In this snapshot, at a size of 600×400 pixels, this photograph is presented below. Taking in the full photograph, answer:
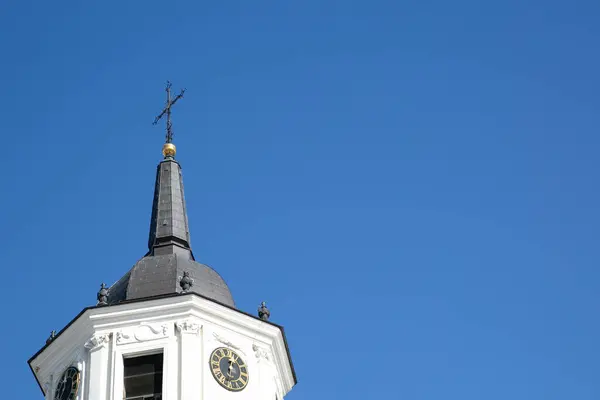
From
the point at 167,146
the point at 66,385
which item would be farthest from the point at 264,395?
the point at 167,146

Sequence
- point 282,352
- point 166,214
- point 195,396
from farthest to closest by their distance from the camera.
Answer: point 166,214
point 282,352
point 195,396

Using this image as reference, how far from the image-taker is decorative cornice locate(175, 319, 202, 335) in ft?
182

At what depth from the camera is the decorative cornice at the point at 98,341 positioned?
55.4 m

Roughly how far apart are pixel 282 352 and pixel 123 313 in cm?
611

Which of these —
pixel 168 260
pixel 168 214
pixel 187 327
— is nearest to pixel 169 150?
pixel 168 214

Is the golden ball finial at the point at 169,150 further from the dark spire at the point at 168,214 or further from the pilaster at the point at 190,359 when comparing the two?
the pilaster at the point at 190,359

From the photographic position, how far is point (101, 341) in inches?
2183

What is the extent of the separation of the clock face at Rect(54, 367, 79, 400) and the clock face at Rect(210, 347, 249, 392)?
472 centimetres

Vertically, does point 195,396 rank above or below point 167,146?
below

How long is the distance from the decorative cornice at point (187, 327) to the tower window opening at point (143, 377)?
3.76ft

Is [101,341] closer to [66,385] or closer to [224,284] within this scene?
[66,385]

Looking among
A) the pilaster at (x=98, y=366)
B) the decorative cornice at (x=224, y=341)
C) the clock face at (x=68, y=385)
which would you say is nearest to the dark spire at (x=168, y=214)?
the decorative cornice at (x=224, y=341)

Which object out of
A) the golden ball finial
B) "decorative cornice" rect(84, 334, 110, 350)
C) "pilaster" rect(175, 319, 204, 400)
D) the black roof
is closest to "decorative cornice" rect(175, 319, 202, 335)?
"pilaster" rect(175, 319, 204, 400)

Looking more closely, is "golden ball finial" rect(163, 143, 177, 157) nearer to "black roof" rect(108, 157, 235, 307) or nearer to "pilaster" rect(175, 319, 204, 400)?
"black roof" rect(108, 157, 235, 307)
